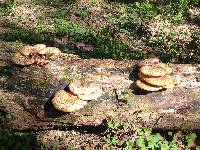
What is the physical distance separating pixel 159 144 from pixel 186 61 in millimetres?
4043

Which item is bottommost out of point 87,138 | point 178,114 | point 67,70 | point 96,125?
point 87,138

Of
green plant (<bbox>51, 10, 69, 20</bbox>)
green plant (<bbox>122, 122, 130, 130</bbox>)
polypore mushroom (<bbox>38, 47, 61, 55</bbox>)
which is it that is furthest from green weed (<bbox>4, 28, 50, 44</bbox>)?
green plant (<bbox>122, 122, 130, 130</bbox>)

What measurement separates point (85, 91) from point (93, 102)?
411mm

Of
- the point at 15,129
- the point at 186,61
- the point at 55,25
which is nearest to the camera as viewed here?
the point at 15,129

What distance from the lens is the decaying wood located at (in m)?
6.09

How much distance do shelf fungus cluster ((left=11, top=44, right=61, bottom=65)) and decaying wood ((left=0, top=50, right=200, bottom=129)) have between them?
0.48ft

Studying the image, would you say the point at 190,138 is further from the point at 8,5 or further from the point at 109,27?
the point at 8,5

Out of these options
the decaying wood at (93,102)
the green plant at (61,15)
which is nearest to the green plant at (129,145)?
the decaying wood at (93,102)

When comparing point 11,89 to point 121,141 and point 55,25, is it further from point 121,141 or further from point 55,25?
point 55,25

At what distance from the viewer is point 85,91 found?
575 centimetres

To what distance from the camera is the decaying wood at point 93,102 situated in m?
6.09

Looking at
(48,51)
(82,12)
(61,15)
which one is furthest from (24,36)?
(48,51)

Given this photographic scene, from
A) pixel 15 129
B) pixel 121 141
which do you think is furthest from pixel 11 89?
pixel 121 141

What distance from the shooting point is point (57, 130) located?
656 cm
